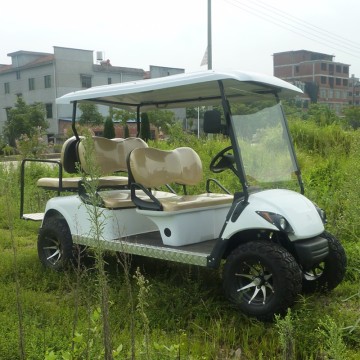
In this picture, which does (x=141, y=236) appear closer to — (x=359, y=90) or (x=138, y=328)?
(x=138, y=328)

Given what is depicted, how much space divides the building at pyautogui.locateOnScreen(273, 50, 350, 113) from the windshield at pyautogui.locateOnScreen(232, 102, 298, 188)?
83157 millimetres

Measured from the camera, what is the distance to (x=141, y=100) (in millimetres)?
6215

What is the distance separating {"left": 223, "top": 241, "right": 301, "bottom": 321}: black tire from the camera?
12.9 feet

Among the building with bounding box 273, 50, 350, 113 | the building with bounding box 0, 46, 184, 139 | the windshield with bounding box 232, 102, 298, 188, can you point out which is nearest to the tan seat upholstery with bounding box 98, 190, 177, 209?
the windshield with bounding box 232, 102, 298, 188

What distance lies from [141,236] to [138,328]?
1.50 m

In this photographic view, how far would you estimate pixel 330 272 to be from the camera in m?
4.54

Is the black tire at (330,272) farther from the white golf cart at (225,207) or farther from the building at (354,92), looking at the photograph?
the building at (354,92)

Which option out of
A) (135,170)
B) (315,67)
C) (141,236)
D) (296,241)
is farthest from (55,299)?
(315,67)

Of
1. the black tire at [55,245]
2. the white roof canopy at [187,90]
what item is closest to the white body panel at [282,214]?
the white roof canopy at [187,90]

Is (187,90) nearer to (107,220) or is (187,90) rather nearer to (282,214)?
(107,220)

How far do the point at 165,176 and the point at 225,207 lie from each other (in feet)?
2.76

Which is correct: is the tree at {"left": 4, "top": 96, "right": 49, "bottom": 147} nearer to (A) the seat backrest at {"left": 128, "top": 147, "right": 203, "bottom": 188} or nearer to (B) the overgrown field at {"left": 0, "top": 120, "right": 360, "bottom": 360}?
(B) the overgrown field at {"left": 0, "top": 120, "right": 360, "bottom": 360}

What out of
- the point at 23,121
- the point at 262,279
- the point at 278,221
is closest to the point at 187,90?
the point at 278,221

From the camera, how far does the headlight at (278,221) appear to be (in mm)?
4043
